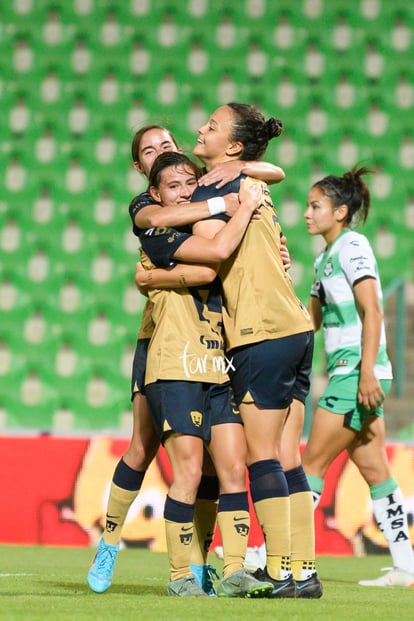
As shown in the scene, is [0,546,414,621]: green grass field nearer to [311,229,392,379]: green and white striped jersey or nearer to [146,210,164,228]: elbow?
[311,229,392,379]: green and white striped jersey

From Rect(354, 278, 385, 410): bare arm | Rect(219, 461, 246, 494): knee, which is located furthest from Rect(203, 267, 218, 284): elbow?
Rect(354, 278, 385, 410): bare arm

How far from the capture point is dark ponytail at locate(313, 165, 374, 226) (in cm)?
458

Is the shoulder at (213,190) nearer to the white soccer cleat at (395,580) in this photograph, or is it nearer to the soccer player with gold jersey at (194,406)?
the soccer player with gold jersey at (194,406)

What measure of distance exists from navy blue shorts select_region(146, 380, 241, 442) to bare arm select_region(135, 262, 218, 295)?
31 centimetres

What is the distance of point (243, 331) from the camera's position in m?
3.28

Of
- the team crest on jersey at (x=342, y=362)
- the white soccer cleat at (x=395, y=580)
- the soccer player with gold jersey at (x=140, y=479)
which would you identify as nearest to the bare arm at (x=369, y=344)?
the team crest on jersey at (x=342, y=362)

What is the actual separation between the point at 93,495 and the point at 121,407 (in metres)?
2.57

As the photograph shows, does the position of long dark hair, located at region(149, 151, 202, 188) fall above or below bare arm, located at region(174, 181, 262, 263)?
above

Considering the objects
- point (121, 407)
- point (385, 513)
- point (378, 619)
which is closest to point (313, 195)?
point (385, 513)

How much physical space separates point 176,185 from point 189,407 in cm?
76

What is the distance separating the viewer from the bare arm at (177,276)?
3295 mm

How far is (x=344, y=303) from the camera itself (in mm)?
4391

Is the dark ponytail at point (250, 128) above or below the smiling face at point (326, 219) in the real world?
above

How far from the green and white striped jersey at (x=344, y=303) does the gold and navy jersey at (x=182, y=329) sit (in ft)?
3.46
